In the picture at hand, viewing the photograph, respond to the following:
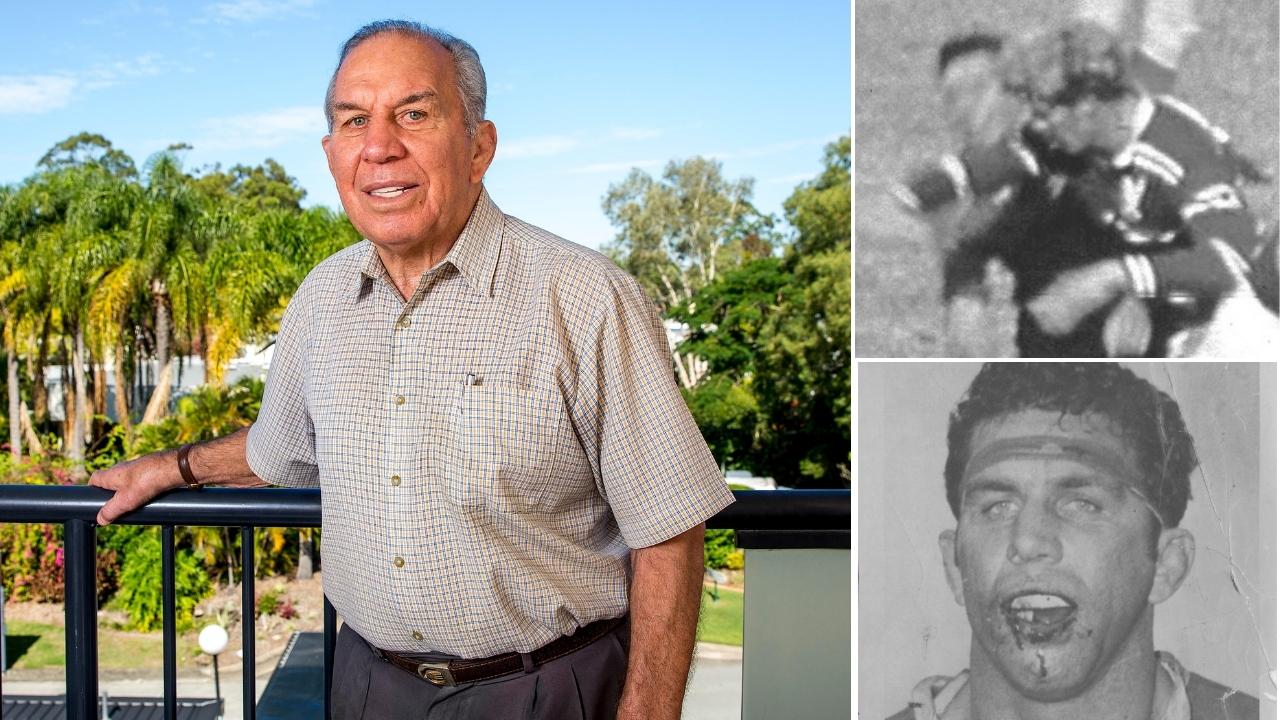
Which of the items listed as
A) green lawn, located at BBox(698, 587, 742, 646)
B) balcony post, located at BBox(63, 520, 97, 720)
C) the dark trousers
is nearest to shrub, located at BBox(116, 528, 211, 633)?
green lawn, located at BBox(698, 587, 742, 646)

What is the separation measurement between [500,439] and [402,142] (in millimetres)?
438

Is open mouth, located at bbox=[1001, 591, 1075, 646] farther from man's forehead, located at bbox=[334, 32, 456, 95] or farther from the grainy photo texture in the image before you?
man's forehead, located at bbox=[334, 32, 456, 95]

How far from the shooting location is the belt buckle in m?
1.70

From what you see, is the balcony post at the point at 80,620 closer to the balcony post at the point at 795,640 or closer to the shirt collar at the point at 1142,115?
the balcony post at the point at 795,640

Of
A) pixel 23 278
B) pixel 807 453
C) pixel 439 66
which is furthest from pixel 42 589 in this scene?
pixel 439 66

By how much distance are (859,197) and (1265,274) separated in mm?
590

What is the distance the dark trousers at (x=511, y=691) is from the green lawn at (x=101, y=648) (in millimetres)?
19456

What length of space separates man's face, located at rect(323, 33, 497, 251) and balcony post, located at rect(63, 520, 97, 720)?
2.77 feet

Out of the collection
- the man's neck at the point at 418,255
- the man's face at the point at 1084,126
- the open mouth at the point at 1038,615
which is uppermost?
the man's face at the point at 1084,126

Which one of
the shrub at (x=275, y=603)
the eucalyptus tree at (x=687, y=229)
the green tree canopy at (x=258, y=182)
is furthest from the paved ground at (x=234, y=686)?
the green tree canopy at (x=258, y=182)

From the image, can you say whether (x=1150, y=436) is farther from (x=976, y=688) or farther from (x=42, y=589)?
(x=42, y=589)

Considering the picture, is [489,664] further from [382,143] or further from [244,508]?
[382,143]

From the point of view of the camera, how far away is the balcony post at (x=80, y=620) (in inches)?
80.4

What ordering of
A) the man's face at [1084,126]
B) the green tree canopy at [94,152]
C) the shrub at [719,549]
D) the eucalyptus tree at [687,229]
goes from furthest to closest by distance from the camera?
1. the eucalyptus tree at [687,229]
2. the green tree canopy at [94,152]
3. the shrub at [719,549]
4. the man's face at [1084,126]
